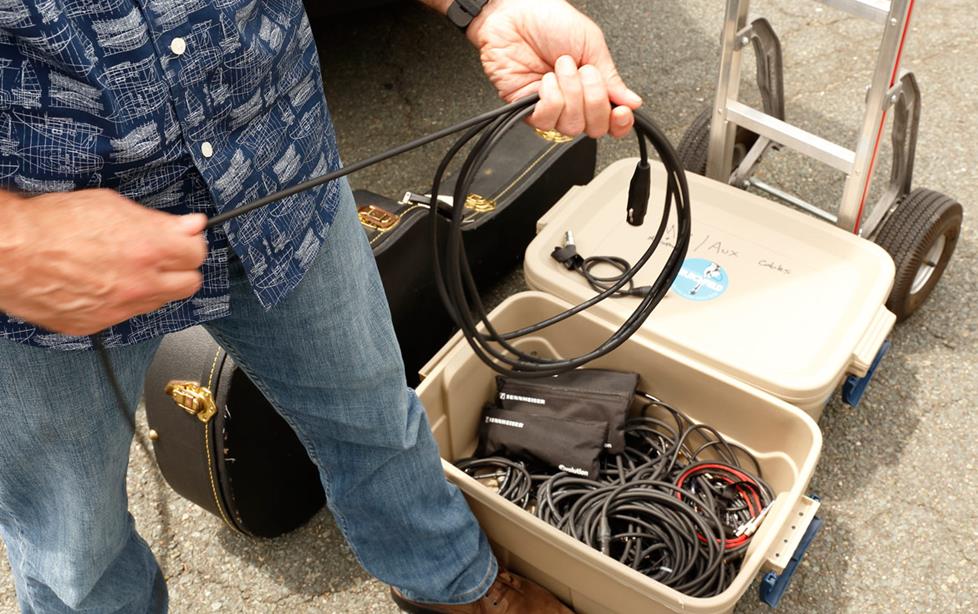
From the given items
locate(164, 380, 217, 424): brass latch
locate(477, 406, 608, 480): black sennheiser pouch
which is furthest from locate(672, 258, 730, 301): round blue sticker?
locate(164, 380, 217, 424): brass latch

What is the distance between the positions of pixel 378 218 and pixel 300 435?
456 millimetres

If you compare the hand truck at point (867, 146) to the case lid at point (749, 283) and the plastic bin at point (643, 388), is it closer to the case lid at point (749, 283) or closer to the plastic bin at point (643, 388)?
the case lid at point (749, 283)

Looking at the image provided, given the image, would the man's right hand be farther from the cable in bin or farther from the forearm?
the cable in bin

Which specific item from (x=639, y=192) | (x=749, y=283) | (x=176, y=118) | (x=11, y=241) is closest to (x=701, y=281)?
(x=749, y=283)

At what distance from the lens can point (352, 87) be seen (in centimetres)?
240

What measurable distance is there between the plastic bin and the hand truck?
42 cm

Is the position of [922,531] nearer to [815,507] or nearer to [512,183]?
[815,507]

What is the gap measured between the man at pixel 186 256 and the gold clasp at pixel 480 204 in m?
0.58

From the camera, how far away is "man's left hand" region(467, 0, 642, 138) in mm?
862

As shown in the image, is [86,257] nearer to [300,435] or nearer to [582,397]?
[300,435]

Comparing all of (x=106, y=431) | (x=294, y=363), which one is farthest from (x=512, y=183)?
(x=106, y=431)

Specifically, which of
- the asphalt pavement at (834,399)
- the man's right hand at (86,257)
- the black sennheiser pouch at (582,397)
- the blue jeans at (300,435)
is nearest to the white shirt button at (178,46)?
the man's right hand at (86,257)

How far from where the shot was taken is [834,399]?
5.48ft

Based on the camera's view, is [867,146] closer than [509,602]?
Answer: No
